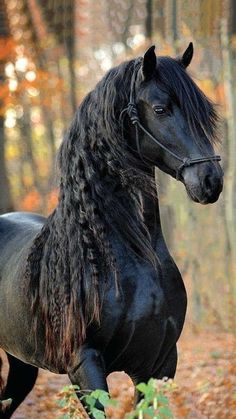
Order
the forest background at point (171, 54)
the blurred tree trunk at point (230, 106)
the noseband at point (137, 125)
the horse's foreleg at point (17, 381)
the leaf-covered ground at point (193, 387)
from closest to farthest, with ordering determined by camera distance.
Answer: the noseband at point (137, 125) → the horse's foreleg at point (17, 381) → the leaf-covered ground at point (193, 387) → the blurred tree trunk at point (230, 106) → the forest background at point (171, 54)

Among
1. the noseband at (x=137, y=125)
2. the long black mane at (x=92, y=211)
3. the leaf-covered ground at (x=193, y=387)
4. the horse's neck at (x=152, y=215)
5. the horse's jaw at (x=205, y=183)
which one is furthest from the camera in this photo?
the leaf-covered ground at (x=193, y=387)

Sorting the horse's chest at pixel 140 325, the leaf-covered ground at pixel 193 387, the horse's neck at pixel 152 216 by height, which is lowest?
the leaf-covered ground at pixel 193 387

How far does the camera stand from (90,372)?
4.01 m

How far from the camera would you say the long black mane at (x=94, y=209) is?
13.4ft

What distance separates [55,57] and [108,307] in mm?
16592

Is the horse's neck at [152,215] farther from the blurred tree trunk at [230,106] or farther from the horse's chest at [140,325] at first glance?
the blurred tree trunk at [230,106]

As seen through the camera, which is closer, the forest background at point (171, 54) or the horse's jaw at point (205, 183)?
the horse's jaw at point (205, 183)

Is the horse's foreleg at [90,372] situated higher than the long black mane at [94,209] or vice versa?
the long black mane at [94,209]

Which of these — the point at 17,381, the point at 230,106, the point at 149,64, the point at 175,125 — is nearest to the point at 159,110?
the point at 175,125

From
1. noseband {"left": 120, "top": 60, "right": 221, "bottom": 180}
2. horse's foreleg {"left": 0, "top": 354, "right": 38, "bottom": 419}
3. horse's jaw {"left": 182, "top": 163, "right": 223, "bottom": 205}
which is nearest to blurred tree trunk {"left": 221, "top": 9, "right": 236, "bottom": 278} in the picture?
horse's foreleg {"left": 0, "top": 354, "right": 38, "bottom": 419}

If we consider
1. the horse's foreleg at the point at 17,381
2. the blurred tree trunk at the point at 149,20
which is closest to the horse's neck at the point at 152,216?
the horse's foreleg at the point at 17,381

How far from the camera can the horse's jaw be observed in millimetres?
3736

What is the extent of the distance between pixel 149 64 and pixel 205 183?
0.68 metres

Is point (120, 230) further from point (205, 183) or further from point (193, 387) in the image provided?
point (193, 387)
